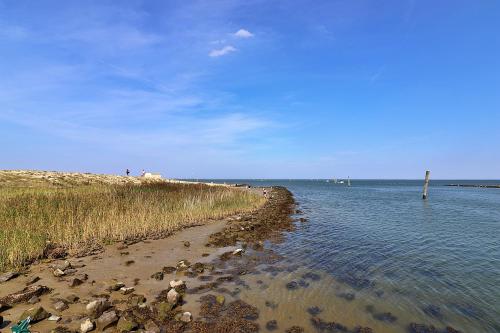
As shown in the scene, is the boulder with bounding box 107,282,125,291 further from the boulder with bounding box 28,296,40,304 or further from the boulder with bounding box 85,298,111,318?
the boulder with bounding box 28,296,40,304

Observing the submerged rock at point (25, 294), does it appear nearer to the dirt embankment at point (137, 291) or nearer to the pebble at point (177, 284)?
the dirt embankment at point (137, 291)

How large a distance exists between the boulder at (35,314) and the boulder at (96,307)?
0.74m

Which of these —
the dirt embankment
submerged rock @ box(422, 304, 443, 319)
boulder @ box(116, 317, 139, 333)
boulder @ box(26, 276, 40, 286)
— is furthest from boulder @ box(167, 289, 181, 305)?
submerged rock @ box(422, 304, 443, 319)

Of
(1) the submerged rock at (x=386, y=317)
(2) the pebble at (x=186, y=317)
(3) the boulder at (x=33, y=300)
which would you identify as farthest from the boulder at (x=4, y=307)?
(1) the submerged rock at (x=386, y=317)

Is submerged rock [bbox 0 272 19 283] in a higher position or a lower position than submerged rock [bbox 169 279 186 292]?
higher

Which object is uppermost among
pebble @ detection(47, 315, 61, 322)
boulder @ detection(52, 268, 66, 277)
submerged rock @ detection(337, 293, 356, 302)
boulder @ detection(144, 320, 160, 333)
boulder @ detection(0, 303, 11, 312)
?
boulder @ detection(52, 268, 66, 277)

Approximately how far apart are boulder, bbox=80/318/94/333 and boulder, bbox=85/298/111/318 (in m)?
0.42

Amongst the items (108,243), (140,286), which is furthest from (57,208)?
(140,286)

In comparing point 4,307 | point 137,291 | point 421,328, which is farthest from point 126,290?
point 421,328

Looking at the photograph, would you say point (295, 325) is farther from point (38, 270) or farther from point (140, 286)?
point (38, 270)

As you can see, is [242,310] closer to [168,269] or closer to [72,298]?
[168,269]

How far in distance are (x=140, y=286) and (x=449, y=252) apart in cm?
1345

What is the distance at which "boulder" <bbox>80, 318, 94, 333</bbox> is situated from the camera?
5.84 metres

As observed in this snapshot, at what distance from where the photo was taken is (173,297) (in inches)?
292
